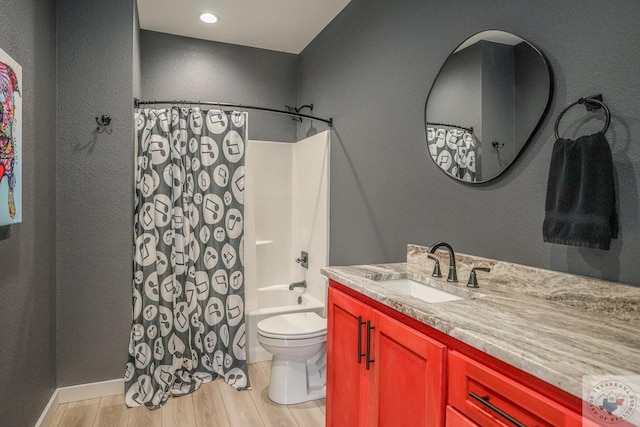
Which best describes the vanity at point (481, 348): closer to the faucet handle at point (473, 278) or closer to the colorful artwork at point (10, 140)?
the faucet handle at point (473, 278)

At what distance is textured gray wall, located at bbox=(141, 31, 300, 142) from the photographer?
331 centimetres

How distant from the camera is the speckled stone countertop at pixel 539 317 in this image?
0.80 m

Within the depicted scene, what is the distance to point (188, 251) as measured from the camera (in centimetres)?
277

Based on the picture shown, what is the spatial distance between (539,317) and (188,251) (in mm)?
2293

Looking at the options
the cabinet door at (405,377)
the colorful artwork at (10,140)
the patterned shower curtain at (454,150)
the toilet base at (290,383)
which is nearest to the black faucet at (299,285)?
the toilet base at (290,383)

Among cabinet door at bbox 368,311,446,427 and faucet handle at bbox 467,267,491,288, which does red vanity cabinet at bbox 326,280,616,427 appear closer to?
cabinet door at bbox 368,311,446,427

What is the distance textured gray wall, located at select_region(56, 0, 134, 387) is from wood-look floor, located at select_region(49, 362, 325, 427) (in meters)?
0.23

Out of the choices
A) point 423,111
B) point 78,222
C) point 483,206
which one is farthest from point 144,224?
point 483,206

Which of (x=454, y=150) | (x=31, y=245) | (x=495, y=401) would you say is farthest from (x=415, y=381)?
(x=31, y=245)

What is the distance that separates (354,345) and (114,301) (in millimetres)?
1797

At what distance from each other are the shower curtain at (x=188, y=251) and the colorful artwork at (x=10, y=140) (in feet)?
3.16

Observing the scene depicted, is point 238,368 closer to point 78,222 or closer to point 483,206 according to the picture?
point 78,222

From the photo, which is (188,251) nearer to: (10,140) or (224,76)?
(10,140)

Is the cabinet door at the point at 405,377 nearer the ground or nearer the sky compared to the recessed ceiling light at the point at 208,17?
nearer the ground
